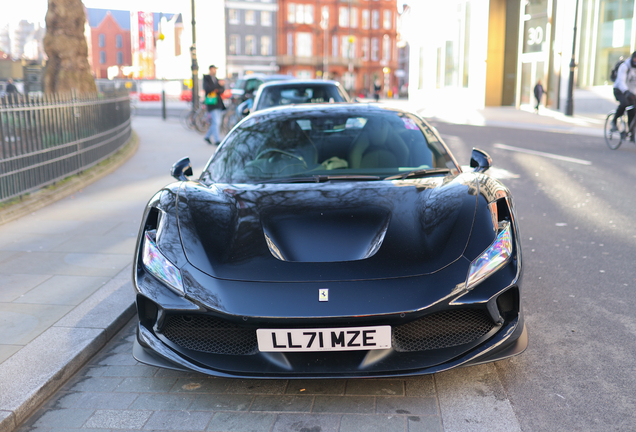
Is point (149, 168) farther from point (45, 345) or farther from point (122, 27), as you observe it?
point (122, 27)

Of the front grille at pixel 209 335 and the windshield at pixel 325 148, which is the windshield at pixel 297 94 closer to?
the windshield at pixel 325 148

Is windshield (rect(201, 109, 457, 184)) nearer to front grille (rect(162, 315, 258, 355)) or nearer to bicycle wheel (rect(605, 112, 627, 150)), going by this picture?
front grille (rect(162, 315, 258, 355))

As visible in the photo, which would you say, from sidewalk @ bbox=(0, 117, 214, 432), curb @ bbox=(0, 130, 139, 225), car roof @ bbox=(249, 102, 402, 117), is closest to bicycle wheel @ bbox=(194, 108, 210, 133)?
curb @ bbox=(0, 130, 139, 225)

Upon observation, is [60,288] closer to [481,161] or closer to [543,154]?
[481,161]

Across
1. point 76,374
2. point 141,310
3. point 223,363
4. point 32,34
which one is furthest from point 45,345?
point 32,34

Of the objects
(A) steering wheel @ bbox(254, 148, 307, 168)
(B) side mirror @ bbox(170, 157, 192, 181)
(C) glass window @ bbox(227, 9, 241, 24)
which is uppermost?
(C) glass window @ bbox(227, 9, 241, 24)

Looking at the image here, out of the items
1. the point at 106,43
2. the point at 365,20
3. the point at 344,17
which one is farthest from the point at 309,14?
the point at 106,43

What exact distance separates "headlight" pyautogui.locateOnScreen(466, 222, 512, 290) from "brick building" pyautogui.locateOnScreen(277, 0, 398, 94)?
72.0m

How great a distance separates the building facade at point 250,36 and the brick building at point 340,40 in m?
1.18

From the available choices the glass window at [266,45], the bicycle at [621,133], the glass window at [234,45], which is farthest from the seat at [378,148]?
the glass window at [266,45]

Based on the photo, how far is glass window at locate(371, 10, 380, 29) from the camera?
264 feet

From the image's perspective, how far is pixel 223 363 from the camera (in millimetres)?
2650

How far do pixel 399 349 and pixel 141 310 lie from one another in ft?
3.86

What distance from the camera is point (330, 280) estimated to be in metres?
2.66
